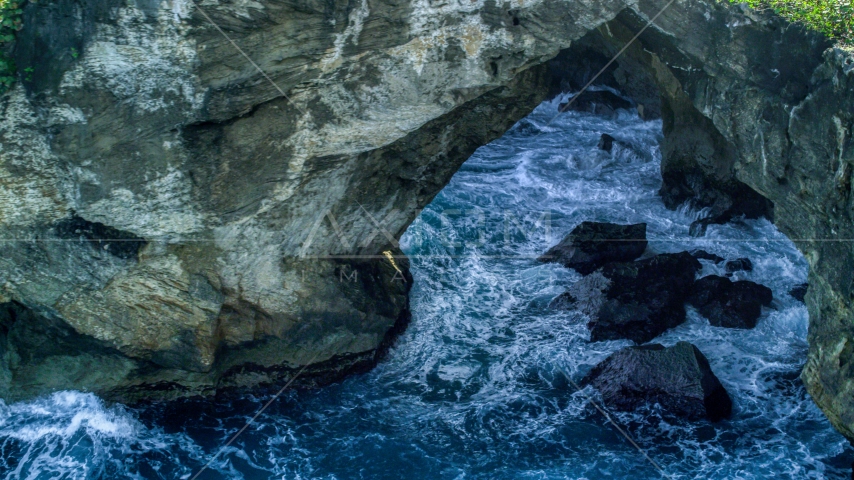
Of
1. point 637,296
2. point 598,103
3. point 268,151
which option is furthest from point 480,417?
point 598,103

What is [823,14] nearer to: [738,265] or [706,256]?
[738,265]

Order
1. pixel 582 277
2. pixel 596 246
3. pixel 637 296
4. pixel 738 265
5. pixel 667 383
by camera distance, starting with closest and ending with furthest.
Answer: pixel 667 383 → pixel 637 296 → pixel 582 277 → pixel 738 265 → pixel 596 246

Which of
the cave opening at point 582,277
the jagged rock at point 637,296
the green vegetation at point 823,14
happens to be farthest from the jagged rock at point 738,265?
the green vegetation at point 823,14

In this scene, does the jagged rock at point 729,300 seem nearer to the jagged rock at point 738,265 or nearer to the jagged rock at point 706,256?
the jagged rock at point 738,265

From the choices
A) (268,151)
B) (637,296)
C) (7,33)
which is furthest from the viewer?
(637,296)

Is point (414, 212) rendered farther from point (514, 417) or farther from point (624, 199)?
point (624, 199)

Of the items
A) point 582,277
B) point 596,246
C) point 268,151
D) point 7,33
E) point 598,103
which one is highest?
point 7,33

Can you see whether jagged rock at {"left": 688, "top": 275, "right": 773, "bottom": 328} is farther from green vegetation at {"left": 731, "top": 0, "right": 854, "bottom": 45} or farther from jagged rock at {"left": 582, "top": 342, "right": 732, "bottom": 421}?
green vegetation at {"left": 731, "top": 0, "right": 854, "bottom": 45}
